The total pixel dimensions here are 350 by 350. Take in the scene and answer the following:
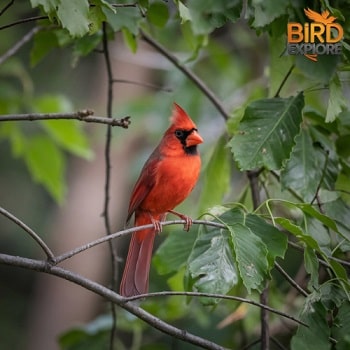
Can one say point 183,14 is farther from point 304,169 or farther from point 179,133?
point 179,133

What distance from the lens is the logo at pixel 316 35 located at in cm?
191

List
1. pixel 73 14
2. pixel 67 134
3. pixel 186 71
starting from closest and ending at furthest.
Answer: pixel 73 14, pixel 186 71, pixel 67 134

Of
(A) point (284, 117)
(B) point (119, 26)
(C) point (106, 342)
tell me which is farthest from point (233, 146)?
(C) point (106, 342)

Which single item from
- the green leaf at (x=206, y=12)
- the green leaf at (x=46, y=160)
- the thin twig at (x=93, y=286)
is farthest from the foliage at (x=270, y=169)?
the green leaf at (x=46, y=160)

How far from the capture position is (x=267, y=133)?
2.26 m

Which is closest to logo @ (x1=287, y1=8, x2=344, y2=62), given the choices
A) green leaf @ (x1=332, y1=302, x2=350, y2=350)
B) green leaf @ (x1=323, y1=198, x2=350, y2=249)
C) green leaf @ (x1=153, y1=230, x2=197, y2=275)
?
green leaf @ (x1=323, y1=198, x2=350, y2=249)

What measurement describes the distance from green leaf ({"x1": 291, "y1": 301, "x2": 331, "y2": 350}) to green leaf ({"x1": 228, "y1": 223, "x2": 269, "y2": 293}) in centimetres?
14

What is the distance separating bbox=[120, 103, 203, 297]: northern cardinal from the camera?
2777 millimetres

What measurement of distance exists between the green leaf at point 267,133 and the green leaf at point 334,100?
0.18m

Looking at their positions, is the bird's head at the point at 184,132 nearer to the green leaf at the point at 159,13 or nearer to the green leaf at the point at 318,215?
the green leaf at the point at 159,13

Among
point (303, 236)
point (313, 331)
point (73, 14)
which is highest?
point (73, 14)

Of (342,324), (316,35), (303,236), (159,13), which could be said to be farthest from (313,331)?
(159,13)

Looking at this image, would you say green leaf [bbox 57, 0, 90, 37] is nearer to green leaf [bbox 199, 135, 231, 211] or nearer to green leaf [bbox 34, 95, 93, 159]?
green leaf [bbox 199, 135, 231, 211]

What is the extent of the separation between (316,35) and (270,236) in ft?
1.82
